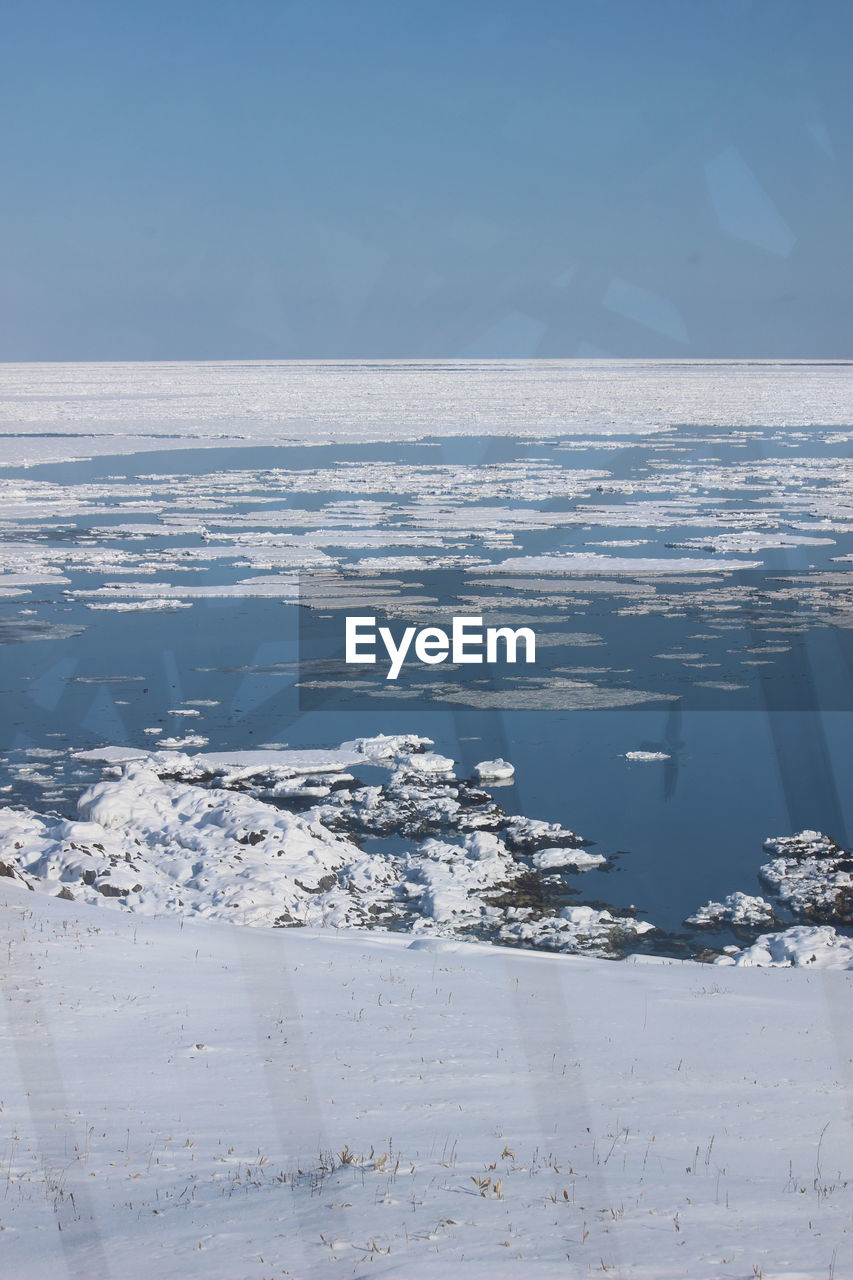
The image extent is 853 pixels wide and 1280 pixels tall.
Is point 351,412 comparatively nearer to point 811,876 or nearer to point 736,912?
point 811,876

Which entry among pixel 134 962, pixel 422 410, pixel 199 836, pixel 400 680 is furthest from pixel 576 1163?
pixel 422 410

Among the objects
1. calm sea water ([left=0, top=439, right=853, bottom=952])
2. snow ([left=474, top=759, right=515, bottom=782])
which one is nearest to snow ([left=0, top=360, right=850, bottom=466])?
calm sea water ([left=0, top=439, right=853, bottom=952])

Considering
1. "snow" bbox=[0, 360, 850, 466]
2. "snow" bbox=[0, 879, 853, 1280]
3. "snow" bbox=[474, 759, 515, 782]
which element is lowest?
"snow" bbox=[0, 879, 853, 1280]

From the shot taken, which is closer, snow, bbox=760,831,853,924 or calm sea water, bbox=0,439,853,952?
snow, bbox=760,831,853,924

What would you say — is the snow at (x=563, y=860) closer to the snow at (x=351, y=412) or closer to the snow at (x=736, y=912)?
the snow at (x=736, y=912)

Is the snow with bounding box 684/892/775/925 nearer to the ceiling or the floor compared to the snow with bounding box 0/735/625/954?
nearer to the floor

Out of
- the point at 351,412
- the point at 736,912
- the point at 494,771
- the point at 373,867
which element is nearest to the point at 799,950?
the point at 736,912

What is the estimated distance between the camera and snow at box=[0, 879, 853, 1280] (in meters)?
4.11

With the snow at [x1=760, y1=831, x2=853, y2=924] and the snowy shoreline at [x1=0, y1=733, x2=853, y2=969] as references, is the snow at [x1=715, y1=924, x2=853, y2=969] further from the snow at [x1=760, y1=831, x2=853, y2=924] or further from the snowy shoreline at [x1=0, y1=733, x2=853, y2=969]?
the snow at [x1=760, y1=831, x2=853, y2=924]

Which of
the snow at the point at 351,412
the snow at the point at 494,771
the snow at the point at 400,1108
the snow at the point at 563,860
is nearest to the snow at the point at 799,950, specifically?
the snow at the point at 400,1108

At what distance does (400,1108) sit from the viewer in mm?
5457

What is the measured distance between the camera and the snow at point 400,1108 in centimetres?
411

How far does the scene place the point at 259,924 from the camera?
8586 millimetres

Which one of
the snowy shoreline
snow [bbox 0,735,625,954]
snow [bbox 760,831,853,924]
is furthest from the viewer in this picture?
snow [bbox 760,831,853,924]
